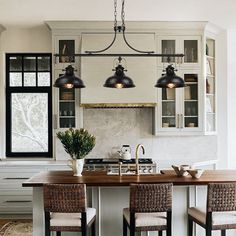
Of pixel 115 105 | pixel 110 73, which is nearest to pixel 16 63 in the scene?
pixel 110 73

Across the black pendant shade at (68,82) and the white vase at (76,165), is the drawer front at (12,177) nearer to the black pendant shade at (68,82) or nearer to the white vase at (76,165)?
the white vase at (76,165)

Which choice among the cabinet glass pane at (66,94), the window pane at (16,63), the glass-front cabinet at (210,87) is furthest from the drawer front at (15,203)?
the glass-front cabinet at (210,87)

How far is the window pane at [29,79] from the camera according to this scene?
6461 mm

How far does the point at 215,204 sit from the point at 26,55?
172 inches

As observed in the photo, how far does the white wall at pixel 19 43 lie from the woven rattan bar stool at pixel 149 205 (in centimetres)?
368

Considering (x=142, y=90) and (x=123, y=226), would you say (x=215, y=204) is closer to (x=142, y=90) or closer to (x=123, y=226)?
(x=123, y=226)

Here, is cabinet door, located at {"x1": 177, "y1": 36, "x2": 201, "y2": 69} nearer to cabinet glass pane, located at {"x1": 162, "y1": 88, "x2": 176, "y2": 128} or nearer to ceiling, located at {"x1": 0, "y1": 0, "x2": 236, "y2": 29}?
ceiling, located at {"x1": 0, "y1": 0, "x2": 236, "y2": 29}

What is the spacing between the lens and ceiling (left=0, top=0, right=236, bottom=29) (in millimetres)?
4973

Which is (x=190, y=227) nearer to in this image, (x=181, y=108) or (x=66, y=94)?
(x=181, y=108)

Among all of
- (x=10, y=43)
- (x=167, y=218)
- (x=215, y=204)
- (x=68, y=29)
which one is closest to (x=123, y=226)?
(x=167, y=218)

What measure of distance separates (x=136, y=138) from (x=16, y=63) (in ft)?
7.99

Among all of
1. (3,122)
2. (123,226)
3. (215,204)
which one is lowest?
(123,226)

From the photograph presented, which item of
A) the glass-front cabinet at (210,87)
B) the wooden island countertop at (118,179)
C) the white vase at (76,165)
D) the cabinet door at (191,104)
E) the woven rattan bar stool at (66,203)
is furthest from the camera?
the glass-front cabinet at (210,87)

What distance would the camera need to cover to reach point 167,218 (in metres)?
3.45
